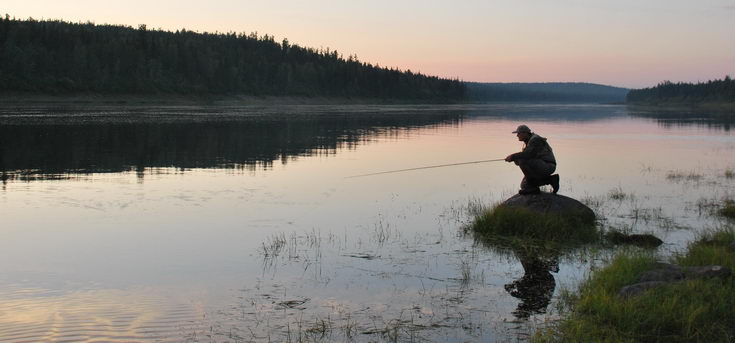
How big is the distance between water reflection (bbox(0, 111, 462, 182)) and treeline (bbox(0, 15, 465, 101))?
6055 cm

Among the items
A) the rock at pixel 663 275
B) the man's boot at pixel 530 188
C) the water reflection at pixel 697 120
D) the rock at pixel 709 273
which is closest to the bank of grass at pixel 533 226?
the man's boot at pixel 530 188

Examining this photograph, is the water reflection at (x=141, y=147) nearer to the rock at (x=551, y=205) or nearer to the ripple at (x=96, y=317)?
the rock at (x=551, y=205)

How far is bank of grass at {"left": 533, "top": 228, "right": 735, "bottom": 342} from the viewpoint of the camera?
6.95 m

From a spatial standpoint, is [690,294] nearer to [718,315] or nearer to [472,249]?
[718,315]

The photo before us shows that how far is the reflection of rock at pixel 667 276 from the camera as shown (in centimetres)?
798

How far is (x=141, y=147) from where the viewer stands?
30.7 metres

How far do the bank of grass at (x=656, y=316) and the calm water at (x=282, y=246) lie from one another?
1.75 ft

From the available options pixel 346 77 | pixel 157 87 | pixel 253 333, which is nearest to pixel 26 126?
pixel 253 333

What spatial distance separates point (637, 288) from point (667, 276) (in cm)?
63

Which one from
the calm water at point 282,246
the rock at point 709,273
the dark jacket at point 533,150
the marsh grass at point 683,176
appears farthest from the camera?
the marsh grass at point 683,176

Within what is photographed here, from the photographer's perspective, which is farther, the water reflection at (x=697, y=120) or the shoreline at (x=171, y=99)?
the shoreline at (x=171, y=99)

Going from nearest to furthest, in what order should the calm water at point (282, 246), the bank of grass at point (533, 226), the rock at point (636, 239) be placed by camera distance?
the calm water at point (282, 246) → the rock at point (636, 239) → the bank of grass at point (533, 226)

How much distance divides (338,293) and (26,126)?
37.5 meters

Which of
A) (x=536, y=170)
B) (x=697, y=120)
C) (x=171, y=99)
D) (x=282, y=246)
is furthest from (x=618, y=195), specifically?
(x=171, y=99)
